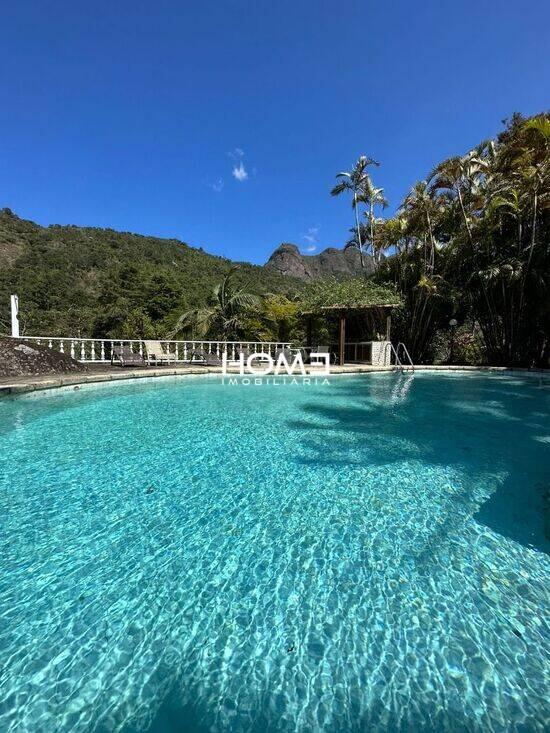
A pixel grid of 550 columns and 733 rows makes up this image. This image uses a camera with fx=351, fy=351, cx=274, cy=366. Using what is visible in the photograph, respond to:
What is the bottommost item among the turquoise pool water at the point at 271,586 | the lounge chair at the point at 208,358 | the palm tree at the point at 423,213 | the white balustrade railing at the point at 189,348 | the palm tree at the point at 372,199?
the turquoise pool water at the point at 271,586

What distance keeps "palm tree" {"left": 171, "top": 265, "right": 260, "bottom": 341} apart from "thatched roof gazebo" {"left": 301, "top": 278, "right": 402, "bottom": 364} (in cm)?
275

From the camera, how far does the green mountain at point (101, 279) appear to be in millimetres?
27359

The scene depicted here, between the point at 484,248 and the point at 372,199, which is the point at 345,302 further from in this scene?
the point at 372,199

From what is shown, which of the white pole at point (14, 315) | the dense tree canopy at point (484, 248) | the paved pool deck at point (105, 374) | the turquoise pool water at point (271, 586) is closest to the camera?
the turquoise pool water at point (271, 586)

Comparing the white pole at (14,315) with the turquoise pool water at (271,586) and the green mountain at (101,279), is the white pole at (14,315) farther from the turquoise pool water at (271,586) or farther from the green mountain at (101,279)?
the green mountain at (101,279)

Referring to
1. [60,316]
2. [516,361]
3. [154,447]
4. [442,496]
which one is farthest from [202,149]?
[442,496]

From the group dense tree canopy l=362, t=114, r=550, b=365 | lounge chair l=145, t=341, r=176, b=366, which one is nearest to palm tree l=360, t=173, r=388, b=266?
dense tree canopy l=362, t=114, r=550, b=365

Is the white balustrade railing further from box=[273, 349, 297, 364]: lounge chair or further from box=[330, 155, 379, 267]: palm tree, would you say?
box=[330, 155, 379, 267]: palm tree

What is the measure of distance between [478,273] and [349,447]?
43.0ft

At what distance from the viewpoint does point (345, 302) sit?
13906 millimetres

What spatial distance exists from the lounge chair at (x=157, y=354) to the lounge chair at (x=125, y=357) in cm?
51

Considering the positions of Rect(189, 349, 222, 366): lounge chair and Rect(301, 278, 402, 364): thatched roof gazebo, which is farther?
Rect(301, 278, 402, 364): thatched roof gazebo

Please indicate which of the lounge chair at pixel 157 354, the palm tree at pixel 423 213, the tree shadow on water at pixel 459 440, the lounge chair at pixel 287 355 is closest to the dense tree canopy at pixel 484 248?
the palm tree at pixel 423 213

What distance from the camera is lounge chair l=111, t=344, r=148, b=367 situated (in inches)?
453
